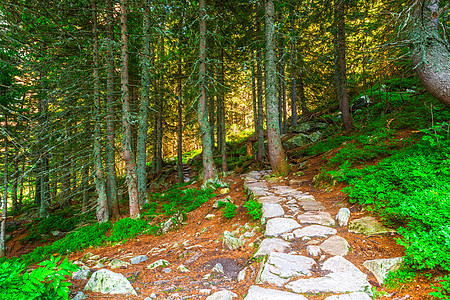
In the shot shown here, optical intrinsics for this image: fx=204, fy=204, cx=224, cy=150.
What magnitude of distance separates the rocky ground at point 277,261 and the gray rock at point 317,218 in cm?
2

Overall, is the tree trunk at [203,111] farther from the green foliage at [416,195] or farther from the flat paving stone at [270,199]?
the green foliage at [416,195]

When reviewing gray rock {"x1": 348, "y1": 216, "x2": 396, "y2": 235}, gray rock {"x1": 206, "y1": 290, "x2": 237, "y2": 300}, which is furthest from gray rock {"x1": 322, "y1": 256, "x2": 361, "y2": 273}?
gray rock {"x1": 206, "y1": 290, "x2": 237, "y2": 300}

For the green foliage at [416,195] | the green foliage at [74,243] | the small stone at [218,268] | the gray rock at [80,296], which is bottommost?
the green foliage at [74,243]

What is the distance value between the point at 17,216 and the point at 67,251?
11.5 meters

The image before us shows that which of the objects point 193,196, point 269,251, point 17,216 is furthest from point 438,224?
point 17,216

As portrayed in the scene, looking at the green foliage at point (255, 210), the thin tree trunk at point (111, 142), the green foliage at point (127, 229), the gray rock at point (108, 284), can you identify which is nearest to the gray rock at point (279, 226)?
the green foliage at point (255, 210)

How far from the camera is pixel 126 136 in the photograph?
664cm

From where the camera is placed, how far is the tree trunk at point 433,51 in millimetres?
3822

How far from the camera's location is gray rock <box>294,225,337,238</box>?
131 inches

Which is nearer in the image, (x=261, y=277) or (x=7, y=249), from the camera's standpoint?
(x=261, y=277)

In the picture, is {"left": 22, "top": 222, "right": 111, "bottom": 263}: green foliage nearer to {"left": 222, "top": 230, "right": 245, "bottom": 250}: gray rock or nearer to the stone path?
{"left": 222, "top": 230, "right": 245, "bottom": 250}: gray rock

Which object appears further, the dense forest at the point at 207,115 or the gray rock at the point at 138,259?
the gray rock at the point at 138,259

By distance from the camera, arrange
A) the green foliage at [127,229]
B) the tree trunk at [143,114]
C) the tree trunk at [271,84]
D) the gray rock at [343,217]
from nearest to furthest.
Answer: the gray rock at [343,217]
the green foliage at [127,229]
the tree trunk at [271,84]
the tree trunk at [143,114]

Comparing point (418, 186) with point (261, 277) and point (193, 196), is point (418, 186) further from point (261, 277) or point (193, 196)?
point (193, 196)
